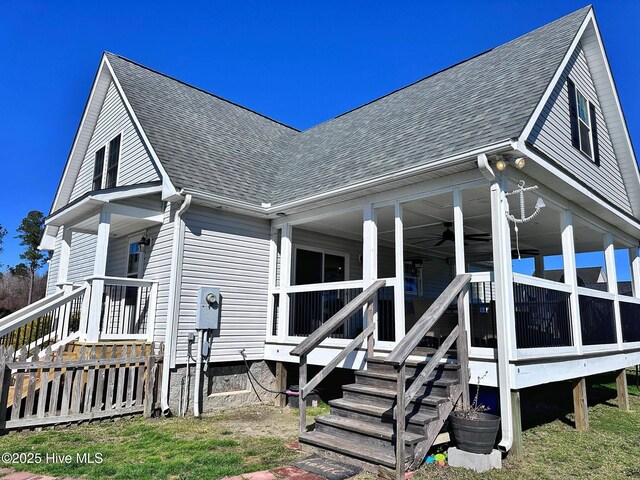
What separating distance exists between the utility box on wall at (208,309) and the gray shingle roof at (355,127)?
1994mm

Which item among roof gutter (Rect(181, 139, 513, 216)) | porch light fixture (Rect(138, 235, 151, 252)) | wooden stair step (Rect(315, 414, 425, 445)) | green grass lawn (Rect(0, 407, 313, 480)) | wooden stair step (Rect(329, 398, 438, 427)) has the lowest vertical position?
green grass lawn (Rect(0, 407, 313, 480))

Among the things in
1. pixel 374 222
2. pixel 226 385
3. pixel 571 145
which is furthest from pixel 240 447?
pixel 571 145

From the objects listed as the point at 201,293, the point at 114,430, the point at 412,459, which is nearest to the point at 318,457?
the point at 412,459

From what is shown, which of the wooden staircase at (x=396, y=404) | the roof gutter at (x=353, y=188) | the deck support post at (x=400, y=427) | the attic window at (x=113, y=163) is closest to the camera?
the deck support post at (x=400, y=427)

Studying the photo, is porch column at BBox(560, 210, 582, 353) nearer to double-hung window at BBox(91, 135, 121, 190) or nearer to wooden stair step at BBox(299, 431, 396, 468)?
wooden stair step at BBox(299, 431, 396, 468)

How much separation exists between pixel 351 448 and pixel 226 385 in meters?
4.07

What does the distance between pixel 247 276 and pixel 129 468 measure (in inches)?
183

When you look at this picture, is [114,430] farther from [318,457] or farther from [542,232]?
[542,232]

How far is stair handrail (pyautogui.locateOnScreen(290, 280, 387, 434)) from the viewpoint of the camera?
18.0ft

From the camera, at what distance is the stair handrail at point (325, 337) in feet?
18.0

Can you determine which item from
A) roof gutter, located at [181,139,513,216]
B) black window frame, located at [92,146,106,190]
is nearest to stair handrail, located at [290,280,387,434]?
roof gutter, located at [181,139,513,216]

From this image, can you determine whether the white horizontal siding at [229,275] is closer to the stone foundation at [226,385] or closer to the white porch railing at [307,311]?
the stone foundation at [226,385]

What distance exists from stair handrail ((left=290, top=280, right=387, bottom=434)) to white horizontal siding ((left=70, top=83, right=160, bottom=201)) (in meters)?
5.12

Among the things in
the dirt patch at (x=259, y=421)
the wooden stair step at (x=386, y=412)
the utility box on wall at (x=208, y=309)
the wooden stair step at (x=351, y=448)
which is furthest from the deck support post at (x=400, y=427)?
the utility box on wall at (x=208, y=309)
